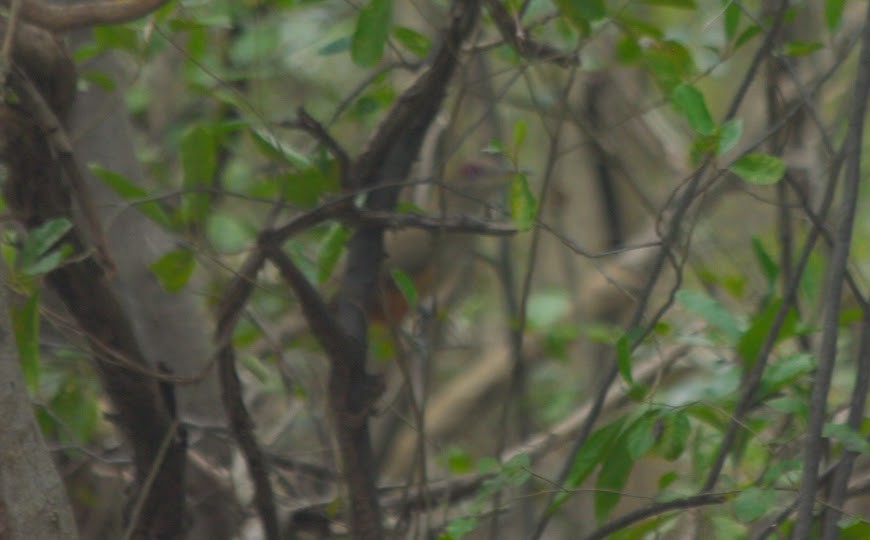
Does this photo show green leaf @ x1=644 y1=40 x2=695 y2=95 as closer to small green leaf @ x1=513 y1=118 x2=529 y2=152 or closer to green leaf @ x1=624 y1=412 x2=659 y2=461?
small green leaf @ x1=513 y1=118 x2=529 y2=152

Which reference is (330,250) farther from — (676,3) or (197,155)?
(676,3)

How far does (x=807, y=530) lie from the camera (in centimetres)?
110

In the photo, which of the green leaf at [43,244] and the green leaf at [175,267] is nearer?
the green leaf at [43,244]

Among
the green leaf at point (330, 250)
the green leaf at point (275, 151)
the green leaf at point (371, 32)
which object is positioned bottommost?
the green leaf at point (330, 250)

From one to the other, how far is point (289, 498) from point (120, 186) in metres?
0.52

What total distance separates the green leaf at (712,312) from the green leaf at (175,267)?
0.57 m

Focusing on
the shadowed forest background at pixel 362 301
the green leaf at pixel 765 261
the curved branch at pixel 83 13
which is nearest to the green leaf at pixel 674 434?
the shadowed forest background at pixel 362 301

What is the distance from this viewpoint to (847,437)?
116cm

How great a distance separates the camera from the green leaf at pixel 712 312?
4.68ft

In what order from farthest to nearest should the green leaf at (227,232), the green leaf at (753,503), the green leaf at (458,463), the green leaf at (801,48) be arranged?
the green leaf at (227,232) < the green leaf at (458,463) < the green leaf at (801,48) < the green leaf at (753,503)

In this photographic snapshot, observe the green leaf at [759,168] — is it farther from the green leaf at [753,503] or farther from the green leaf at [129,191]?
the green leaf at [129,191]

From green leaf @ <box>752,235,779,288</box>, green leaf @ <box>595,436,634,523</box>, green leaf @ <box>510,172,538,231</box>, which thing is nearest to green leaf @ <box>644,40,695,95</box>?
green leaf @ <box>752,235,779,288</box>

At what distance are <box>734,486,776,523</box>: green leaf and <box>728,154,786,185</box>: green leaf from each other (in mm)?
292

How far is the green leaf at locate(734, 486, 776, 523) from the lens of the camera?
3.71ft
